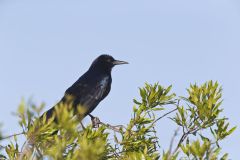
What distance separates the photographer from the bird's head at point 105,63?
1090 cm

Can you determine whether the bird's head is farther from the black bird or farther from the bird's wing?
the bird's wing

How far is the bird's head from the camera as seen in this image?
35.8 ft

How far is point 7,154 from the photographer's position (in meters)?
4.81

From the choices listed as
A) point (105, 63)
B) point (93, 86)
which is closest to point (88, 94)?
point (93, 86)

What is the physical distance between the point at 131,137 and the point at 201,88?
0.88 metres

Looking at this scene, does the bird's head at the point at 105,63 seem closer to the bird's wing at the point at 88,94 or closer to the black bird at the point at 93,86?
the black bird at the point at 93,86

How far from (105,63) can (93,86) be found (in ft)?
4.07

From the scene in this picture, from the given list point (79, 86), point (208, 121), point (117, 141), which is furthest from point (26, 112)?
point (79, 86)

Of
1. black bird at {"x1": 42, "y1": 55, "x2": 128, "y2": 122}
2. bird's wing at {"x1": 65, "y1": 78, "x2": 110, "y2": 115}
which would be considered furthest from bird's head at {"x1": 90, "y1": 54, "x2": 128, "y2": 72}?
bird's wing at {"x1": 65, "y1": 78, "x2": 110, "y2": 115}

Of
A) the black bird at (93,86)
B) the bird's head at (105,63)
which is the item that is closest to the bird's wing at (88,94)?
the black bird at (93,86)

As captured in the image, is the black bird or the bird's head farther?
the bird's head

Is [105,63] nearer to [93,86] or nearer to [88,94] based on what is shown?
[93,86]

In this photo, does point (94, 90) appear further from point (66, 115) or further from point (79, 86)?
point (66, 115)

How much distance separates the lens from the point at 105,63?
1096cm
